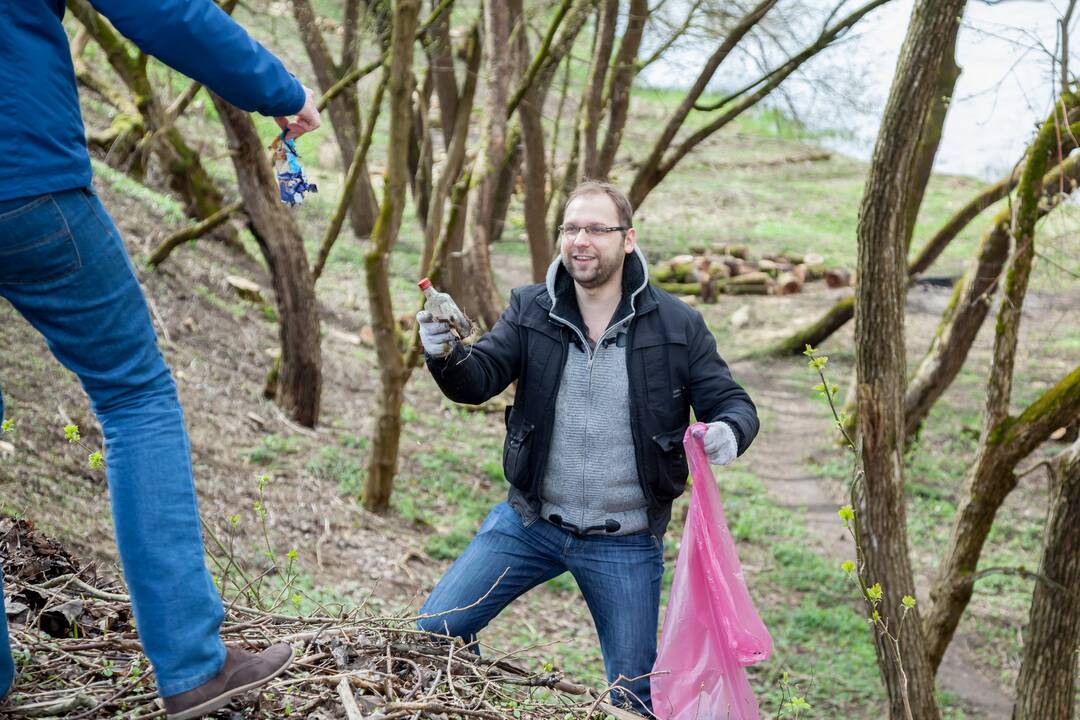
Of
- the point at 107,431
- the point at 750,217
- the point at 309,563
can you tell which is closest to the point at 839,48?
the point at 309,563

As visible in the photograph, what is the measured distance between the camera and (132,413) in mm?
2424

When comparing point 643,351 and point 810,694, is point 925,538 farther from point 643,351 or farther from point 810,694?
point 643,351

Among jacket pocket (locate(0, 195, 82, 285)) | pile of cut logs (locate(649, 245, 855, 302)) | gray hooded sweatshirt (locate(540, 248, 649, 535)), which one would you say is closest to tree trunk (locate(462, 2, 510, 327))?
gray hooded sweatshirt (locate(540, 248, 649, 535))

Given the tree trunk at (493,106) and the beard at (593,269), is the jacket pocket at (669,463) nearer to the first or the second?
the beard at (593,269)

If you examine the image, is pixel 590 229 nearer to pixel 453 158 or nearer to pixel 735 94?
pixel 735 94

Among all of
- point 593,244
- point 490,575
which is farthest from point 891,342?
point 490,575

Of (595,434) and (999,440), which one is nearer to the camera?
(595,434)

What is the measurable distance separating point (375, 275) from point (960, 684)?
4767 millimetres

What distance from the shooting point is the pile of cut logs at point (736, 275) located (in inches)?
651

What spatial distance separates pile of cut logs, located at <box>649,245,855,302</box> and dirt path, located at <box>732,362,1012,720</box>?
3.16 meters

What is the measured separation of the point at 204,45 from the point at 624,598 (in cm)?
223

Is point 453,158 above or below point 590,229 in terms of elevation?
above

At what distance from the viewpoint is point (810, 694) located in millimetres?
6621

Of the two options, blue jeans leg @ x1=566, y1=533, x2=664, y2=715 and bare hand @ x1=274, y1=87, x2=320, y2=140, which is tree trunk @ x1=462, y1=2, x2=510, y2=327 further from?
bare hand @ x1=274, y1=87, x2=320, y2=140
